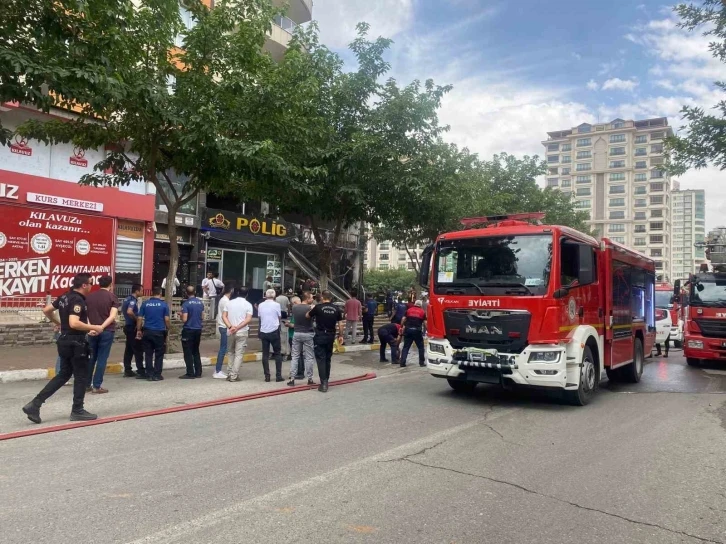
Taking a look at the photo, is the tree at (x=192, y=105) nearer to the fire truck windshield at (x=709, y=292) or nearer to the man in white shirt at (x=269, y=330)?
the man in white shirt at (x=269, y=330)

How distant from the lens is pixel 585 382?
338 inches

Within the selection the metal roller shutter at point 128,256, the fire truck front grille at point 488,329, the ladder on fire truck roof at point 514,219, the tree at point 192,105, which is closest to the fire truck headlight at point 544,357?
the fire truck front grille at point 488,329

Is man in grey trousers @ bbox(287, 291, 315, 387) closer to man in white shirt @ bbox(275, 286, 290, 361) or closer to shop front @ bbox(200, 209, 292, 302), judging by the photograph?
man in white shirt @ bbox(275, 286, 290, 361)

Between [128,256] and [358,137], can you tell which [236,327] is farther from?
[128,256]

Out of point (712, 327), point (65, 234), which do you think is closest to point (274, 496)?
point (712, 327)

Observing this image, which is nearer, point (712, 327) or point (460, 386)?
point (460, 386)

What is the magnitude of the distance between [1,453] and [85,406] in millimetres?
2331

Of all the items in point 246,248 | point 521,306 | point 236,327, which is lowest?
point 236,327

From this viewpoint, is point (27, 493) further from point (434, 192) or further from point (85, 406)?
point (434, 192)

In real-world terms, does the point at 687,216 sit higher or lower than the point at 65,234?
higher

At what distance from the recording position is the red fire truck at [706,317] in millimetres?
13328

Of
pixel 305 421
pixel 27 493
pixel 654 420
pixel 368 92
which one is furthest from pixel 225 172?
pixel 654 420

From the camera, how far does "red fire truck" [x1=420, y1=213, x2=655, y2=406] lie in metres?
7.85

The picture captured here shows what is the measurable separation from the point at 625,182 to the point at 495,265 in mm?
114194
